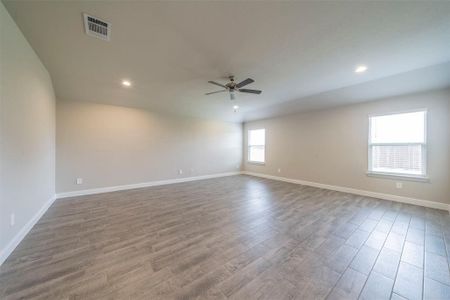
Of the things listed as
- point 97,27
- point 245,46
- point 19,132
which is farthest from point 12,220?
point 245,46

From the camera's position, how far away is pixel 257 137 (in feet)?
24.1

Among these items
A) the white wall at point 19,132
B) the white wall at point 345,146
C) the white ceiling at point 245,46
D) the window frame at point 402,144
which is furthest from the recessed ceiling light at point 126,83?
the window frame at point 402,144

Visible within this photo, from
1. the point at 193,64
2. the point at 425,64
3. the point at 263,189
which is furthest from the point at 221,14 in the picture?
the point at 263,189

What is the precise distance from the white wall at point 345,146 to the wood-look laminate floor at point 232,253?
0.68 meters

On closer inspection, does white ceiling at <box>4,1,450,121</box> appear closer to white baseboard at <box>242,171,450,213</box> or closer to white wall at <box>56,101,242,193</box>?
white wall at <box>56,101,242,193</box>

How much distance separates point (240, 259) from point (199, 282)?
1.69ft

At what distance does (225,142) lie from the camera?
23.5ft

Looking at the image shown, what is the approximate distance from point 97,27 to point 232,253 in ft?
10.0

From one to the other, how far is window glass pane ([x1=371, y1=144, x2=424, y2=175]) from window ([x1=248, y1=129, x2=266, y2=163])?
11.4ft

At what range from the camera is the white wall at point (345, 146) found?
3.33m

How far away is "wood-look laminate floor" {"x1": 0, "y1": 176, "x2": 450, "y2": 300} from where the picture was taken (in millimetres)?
1448

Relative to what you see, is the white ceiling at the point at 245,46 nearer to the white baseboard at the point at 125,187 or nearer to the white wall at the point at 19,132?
the white wall at the point at 19,132

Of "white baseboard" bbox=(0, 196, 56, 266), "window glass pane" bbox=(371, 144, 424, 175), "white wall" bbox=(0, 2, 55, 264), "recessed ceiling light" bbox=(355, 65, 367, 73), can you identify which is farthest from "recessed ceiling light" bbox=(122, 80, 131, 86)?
"window glass pane" bbox=(371, 144, 424, 175)

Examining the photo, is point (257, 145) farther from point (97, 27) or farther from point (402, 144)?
point (97, 27)
